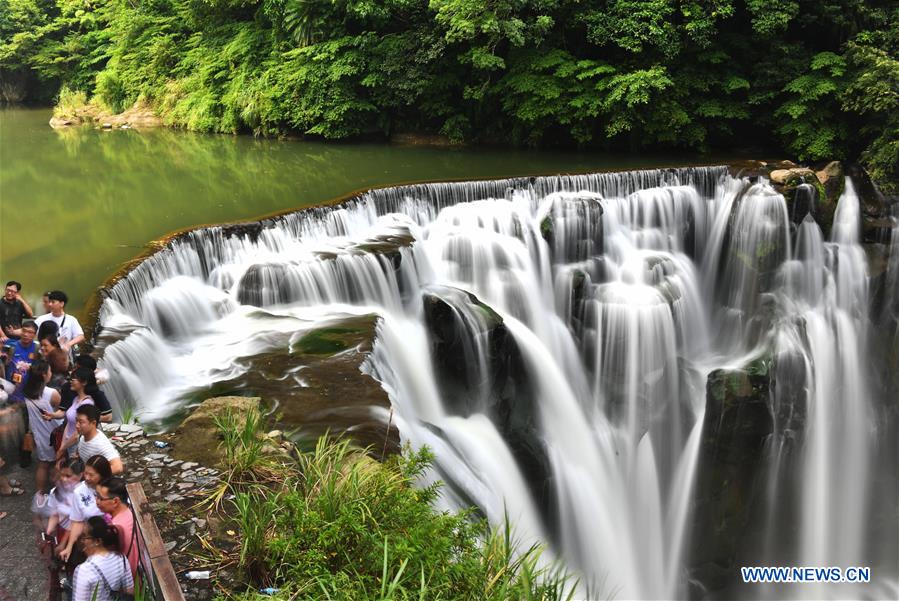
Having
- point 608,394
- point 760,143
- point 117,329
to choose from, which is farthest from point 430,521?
point 760,143

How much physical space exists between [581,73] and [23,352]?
16064 millimetres

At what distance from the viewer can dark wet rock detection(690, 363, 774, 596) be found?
10.8m

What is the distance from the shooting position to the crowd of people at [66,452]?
4.15 metres

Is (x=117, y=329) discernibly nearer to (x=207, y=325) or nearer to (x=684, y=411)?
(x=207, y=325)

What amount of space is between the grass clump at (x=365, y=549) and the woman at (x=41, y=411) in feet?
6.51

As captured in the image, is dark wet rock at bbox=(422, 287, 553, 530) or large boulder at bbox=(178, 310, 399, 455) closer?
large boulder at bbox=(178, 310, 399, 455)

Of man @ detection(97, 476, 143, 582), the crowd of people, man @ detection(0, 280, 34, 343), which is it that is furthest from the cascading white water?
man @ detection(97, 476, 143, 582)

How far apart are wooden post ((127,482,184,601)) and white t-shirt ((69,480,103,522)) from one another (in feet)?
1.57

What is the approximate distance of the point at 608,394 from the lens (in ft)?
38.8

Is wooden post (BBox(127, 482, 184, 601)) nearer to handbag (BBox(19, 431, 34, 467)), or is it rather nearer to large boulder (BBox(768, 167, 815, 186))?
handbag (BBox(19, 431, 34, 467))

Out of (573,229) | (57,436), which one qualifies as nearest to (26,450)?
(57,436)

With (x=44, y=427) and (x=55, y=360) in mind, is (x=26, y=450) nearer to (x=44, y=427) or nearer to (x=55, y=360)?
(x=44, y=427)

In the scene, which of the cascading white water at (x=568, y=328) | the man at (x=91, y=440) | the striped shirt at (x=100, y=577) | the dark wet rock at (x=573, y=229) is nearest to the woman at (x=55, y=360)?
the man at (x=91, y=440)

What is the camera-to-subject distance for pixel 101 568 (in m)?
4.09
